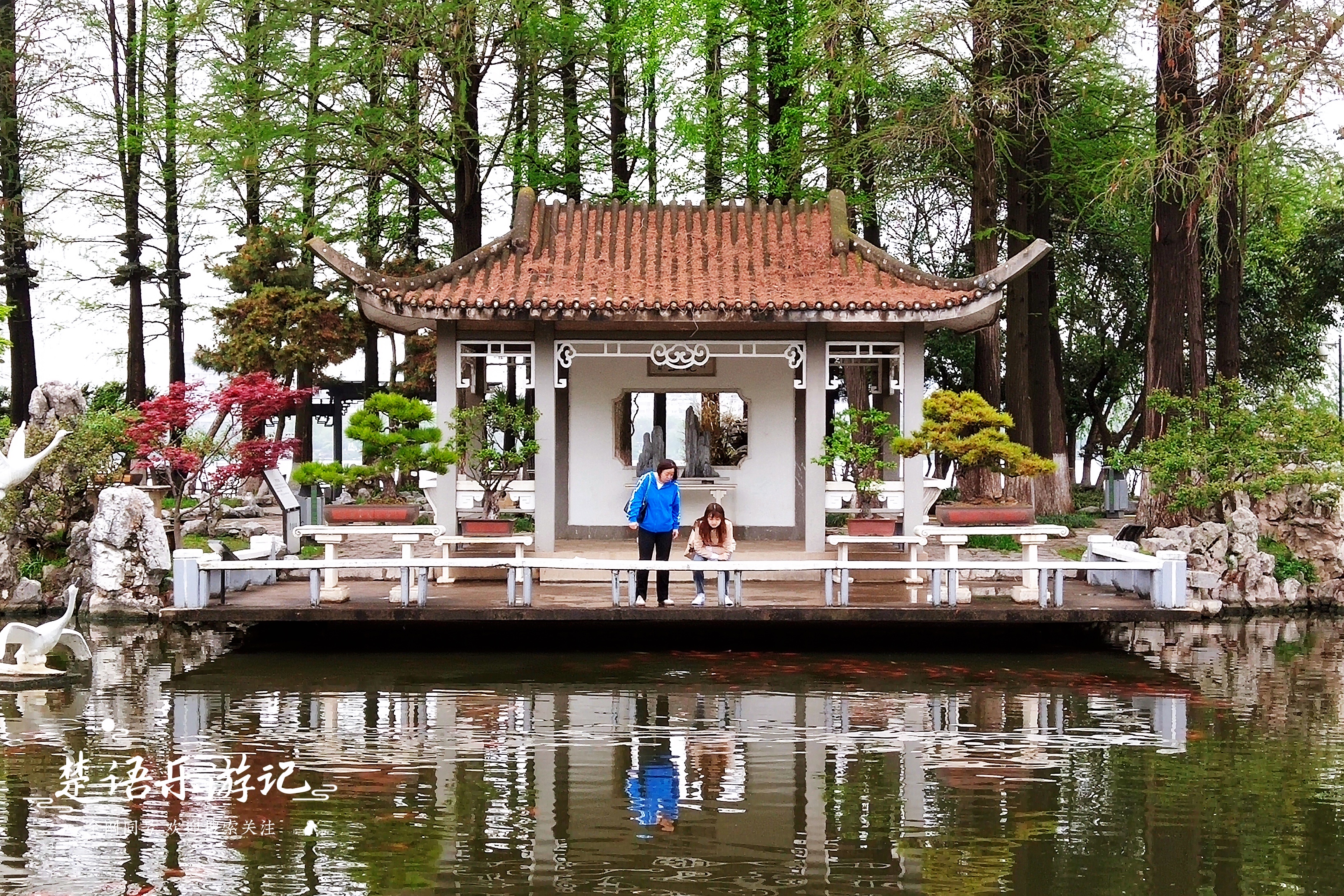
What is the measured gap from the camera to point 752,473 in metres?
15.4

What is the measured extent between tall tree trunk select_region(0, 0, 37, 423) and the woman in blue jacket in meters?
13.5

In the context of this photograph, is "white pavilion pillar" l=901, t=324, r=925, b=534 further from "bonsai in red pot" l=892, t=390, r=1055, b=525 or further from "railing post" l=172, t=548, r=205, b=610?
"railing post" l=172, t=548, r=205, b=610

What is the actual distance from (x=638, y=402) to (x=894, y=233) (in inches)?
618

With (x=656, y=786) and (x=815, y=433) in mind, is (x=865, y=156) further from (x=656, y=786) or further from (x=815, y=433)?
(x=656, y=786)

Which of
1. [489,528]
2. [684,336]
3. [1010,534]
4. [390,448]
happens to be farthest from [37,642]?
[1010,534]

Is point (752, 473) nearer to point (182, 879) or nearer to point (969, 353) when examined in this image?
point (182, 879)

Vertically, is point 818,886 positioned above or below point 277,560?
below

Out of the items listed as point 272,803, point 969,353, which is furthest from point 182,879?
point 969,353

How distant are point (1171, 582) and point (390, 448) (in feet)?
23.8

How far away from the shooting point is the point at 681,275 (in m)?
14.6

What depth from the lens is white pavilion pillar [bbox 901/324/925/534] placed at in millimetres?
14125

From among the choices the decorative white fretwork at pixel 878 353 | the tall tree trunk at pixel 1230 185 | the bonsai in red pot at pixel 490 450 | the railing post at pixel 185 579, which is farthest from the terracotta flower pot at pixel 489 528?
the tall tree trunk at pixel 1230 185

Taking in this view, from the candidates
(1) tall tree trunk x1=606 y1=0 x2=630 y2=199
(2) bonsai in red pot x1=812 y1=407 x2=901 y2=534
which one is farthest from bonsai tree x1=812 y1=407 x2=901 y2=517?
(1) tall tree trunk x1=606 y1=0 x2=630 y2=199

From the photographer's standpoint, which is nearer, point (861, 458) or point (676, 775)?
point (676, 775)
